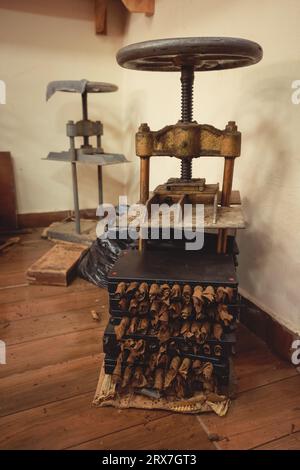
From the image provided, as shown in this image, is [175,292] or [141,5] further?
[141,5]

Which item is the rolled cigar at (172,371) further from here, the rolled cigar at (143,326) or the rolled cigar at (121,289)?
the rolled cigar at (121,289)

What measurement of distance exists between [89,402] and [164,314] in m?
0.34

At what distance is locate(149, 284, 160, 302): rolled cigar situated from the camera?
3.44 ft

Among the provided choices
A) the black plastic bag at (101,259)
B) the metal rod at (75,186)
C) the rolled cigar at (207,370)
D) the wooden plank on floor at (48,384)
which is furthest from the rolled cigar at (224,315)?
the metal rod at (75,186)

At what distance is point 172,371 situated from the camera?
109cm

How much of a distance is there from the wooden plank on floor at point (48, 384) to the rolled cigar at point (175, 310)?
349 mm

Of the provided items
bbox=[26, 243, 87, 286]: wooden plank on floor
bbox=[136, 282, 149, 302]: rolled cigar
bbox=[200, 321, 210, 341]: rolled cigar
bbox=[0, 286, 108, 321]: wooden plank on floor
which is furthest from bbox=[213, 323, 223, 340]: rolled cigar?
bbox=[26, 243, 87, 286]: wooden plank on floor

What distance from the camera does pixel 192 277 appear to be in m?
1.08

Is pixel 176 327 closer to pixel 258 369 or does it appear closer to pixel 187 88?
pixel 258 369

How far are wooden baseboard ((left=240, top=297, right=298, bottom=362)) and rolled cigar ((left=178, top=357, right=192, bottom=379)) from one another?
1.29 feet

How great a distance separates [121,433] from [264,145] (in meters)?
1.06

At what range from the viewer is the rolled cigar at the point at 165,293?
1.05m

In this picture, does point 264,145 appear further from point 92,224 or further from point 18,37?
point 18,37

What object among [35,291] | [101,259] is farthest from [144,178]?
[35,291]
